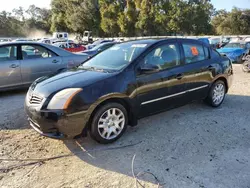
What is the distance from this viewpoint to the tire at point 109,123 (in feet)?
11.3

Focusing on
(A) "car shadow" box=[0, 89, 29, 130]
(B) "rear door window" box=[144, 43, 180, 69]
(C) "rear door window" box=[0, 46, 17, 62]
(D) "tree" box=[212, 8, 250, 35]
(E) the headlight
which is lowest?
(A) "car shadow" box=[0, 89, 29, 130]

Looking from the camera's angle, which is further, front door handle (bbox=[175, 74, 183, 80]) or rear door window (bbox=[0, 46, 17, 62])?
rear door window (bbox=[0, 46, 17, 62])

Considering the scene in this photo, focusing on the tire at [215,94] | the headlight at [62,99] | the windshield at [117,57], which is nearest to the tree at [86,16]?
the tire at [215,94]

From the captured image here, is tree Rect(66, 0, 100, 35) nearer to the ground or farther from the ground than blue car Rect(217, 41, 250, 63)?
farther from the ground

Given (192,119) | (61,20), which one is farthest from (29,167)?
(61,20)

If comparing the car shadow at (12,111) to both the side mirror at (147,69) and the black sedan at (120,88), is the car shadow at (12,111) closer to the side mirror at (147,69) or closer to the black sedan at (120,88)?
the black sedan at (120,88)

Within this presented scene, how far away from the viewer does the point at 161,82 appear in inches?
160

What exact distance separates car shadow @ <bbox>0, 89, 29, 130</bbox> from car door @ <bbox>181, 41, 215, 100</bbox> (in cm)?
312

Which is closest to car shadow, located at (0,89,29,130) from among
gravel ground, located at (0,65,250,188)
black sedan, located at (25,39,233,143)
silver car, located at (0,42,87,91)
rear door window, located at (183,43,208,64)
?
gravel ground, located at (0,65,250,188)

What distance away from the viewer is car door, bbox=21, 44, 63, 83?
6.45 m

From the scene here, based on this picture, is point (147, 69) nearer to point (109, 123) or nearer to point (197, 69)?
point (109, 123)

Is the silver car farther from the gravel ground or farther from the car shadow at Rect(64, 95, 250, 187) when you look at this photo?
the car shadow at Rect(64, 95, 250, 187)

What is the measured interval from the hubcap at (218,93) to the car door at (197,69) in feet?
0.99

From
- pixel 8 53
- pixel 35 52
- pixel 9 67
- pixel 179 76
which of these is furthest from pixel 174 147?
pixel 8 53
